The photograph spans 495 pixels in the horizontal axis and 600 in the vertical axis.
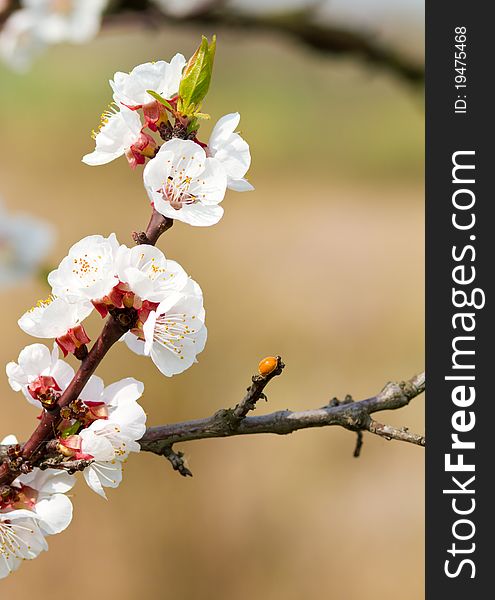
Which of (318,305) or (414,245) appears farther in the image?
(414,245)

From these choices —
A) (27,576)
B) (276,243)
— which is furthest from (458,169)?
(276,243)

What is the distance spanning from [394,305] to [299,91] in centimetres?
76

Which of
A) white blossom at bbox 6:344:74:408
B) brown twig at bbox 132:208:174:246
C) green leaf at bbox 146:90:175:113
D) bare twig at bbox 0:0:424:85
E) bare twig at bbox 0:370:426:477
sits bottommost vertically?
bare twig at bbox 0:370:426:477

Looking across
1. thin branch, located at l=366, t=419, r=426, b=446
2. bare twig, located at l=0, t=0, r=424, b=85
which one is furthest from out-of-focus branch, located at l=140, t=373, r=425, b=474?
bare twig, located at l=0, t=0, r=424, b=85

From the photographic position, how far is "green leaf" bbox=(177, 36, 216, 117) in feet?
0.70

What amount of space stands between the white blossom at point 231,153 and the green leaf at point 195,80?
0.01 metres

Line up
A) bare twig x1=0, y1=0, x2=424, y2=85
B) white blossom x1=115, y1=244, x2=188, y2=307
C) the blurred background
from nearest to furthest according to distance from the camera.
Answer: white blossom x1=115, y1=244, x2=188, y2=307, bare twig x1=0, y1=0, x2=424, y2=85, the blurred background

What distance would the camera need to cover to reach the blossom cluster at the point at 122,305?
8.3 inches

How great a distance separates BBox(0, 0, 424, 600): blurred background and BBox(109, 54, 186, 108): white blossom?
32cm

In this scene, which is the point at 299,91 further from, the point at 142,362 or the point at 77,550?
the point at 77,550

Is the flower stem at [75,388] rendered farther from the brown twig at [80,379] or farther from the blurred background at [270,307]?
the blurred background at [270,307]

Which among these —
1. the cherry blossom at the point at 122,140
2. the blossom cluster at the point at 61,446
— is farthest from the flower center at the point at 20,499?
the cherry blossom at the point at 122,140

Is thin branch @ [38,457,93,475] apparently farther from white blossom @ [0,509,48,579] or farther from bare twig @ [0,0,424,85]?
bare twig @ [0,0,424,85]

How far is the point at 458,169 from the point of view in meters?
0.43
